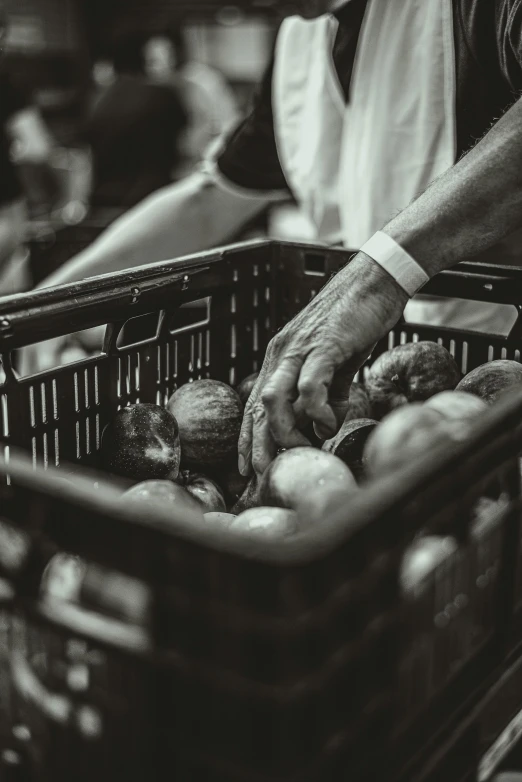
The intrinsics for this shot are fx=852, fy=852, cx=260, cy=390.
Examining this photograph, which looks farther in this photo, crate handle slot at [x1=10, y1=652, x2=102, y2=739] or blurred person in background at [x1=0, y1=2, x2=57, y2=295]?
blurred person in background at [x1=0, y1=2, x2=57, y2=295]

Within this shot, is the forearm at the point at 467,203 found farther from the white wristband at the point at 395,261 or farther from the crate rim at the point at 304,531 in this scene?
the crate rim at the point at 304,531

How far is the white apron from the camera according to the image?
1638 millimetres

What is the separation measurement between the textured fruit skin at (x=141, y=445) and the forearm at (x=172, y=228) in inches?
29.7

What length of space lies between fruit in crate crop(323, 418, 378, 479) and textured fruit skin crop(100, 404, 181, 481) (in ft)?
0.74

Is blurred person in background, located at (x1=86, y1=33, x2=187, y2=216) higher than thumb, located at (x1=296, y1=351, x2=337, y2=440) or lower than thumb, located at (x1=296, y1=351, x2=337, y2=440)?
higher

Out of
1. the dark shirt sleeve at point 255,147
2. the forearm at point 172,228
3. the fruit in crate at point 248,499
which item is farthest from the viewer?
the dark shirt sleeve at point 255,147

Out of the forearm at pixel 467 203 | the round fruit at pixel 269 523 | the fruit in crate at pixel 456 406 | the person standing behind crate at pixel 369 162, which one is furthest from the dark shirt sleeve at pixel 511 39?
the round fruit at pixel 269 523

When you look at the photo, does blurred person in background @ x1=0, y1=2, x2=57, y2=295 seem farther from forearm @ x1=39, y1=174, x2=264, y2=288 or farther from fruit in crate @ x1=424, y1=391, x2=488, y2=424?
fruit in crate @ x1=424, y1=391, x2=488, y2=424

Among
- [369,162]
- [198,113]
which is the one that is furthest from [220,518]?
[198,113]

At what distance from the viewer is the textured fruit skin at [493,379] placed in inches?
47.3

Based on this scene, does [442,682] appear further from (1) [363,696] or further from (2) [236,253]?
(2) [236,253]

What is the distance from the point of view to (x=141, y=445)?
116 cm

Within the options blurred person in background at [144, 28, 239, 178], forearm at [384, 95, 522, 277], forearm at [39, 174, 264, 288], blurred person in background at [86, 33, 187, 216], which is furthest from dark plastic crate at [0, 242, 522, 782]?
blurred person in background at [144, 28, 239, 178]

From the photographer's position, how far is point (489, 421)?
711 mm
